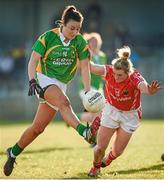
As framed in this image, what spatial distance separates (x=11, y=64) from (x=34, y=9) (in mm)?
3894

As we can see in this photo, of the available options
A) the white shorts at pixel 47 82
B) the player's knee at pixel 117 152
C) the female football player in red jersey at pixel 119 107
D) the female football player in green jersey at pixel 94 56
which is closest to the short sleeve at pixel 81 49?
the female football player in red jersey at pixel 119 107

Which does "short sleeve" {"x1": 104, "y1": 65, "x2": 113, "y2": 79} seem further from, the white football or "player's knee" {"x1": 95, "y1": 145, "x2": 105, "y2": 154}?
"player's knee" {"x1": 95, "y1": 145, "x2": 105, "y2": 154}

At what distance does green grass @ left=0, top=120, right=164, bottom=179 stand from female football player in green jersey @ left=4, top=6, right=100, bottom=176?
722mm

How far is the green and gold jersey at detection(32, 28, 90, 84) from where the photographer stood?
953cm

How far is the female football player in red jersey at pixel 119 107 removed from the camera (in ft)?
31.4

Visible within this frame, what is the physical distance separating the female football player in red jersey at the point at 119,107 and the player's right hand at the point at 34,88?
32.7 inches

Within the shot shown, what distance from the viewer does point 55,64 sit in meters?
9.56

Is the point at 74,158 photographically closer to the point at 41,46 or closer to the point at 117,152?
the point at 117,152

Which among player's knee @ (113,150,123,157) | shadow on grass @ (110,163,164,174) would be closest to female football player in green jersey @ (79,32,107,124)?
shadow on grass @ (110,163,164,174)

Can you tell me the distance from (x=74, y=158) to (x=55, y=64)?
282 cm

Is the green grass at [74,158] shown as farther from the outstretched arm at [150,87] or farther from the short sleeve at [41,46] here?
the short sleeve at [41,46]

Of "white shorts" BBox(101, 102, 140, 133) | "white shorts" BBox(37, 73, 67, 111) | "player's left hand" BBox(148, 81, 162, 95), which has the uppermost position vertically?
"player's left hand" BBox(148, 81, 162, 95)

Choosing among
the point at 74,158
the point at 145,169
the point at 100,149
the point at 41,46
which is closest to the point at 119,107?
the point at 100,149

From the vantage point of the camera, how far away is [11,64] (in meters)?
23.5
